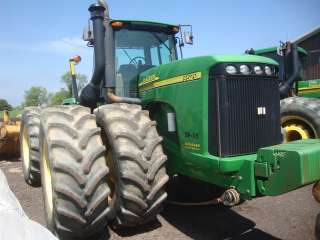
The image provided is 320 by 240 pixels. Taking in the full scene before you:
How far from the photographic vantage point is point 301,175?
9.70ft

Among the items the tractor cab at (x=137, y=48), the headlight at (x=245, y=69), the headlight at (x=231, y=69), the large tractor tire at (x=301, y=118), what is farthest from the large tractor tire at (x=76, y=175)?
the large tractor tire at (x=301, y=118)

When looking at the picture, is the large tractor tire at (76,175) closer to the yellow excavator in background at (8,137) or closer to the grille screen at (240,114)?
the grille screen at (240,114)

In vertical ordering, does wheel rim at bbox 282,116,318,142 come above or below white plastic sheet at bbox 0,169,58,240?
above

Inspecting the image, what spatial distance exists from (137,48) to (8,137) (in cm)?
498

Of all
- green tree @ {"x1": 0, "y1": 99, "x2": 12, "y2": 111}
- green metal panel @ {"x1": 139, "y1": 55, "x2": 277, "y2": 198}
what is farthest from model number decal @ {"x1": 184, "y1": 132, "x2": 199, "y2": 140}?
green tree @ {"x1": 0, "y1": 99, "x2": 12, "y2": 111}

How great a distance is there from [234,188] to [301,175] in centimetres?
72

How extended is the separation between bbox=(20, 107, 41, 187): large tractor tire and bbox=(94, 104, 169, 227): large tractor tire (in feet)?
5.91

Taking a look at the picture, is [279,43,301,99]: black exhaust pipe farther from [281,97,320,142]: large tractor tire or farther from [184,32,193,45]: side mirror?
[184,32,193,45]: side mirror

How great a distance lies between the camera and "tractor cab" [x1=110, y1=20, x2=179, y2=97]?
194 inches

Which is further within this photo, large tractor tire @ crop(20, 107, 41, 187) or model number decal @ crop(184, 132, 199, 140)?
large tractor tire @ crop(20, 107, 41, 187)

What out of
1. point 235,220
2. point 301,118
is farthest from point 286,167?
point 301,118

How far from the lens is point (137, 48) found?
508cm

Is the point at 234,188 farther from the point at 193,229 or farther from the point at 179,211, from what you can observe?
the point at 179,211

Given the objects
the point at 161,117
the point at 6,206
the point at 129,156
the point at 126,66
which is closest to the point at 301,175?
the point at 129,156
